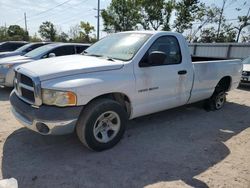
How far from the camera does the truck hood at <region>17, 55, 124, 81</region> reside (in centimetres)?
350

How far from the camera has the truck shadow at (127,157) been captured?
3.25 meters

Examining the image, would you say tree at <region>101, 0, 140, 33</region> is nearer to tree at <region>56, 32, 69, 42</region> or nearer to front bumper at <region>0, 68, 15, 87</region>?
tree at <region>56, 32, 69, 42</region>

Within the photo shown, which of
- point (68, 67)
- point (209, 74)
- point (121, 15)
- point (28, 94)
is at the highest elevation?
point (121, 15)

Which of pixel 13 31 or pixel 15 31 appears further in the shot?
pixel 13 31

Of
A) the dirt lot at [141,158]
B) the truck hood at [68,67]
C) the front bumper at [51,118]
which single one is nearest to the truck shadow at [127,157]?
the dirt lot at [141,158]

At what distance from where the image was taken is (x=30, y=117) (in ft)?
11.5

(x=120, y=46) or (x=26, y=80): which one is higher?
(x=120, y=46)

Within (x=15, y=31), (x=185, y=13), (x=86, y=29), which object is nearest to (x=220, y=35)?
(x=185, y=13)

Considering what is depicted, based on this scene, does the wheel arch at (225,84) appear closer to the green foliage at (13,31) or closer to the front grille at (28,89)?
the front grille at (28,89)

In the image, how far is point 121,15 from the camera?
36469 millimetres

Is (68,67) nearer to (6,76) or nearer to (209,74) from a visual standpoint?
(209,74)

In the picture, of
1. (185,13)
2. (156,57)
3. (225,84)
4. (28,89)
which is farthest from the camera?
(185,13)

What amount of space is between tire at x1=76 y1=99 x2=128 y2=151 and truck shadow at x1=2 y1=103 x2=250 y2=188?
0.18m

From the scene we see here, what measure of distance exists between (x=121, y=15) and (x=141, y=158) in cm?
3488
